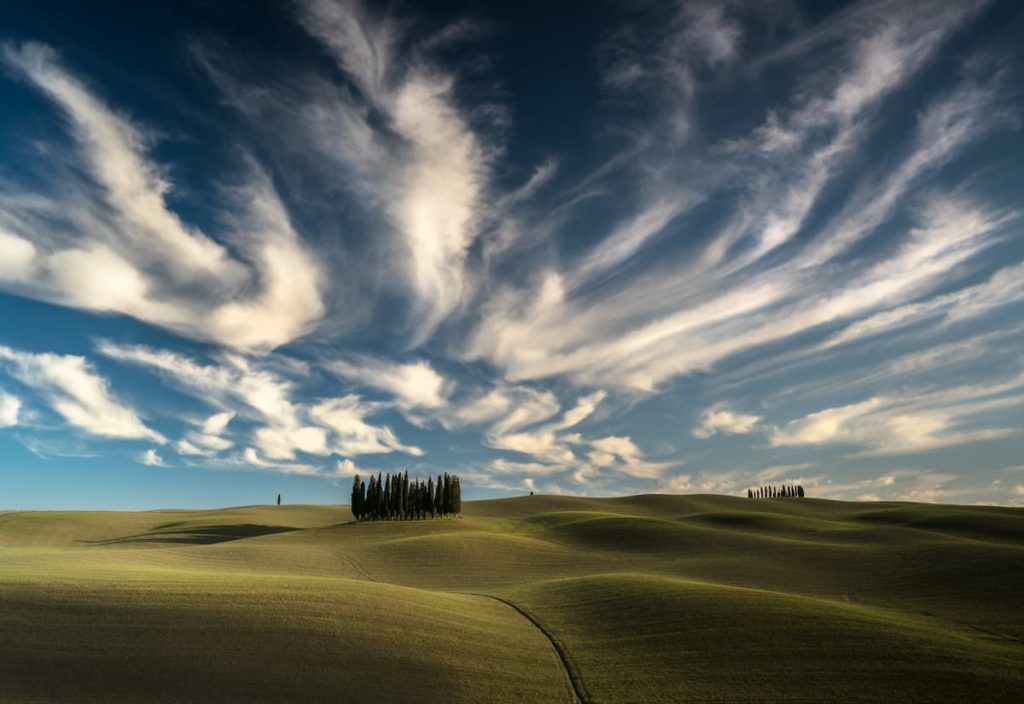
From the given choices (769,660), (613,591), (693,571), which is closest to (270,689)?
(769,660)

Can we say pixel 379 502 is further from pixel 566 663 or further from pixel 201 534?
pixel 566 663

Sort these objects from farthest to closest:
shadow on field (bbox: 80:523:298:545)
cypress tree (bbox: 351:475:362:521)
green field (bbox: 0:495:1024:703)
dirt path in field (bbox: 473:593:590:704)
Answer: cypress tree (bbox: 351:475:362:521)
shadow on field (bbox: 80:523:298:545)
dirt path in field (bbox: 473:593:590:704)
green field (bbox: 0:495:1024:703)

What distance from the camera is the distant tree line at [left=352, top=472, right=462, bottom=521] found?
3748 inches

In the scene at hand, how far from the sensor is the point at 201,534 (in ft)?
274

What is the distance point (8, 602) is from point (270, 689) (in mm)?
14450

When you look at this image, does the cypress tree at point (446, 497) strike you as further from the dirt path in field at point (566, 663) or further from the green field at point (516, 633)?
the dirt path in field at point (566, 663)

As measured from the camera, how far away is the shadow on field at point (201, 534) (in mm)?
77438

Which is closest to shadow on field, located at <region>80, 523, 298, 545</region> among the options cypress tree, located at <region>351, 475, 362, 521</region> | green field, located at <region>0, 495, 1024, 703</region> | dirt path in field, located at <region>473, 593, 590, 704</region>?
cypress tree, located at <region>351, 475, 362, 521</region>

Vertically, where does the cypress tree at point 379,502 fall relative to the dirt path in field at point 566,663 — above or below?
above

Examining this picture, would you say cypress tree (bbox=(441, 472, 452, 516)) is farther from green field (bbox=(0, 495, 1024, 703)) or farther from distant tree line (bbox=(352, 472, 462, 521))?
green field (bbox=(0, 495, 1024, 703))

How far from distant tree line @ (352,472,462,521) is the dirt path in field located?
208 ft

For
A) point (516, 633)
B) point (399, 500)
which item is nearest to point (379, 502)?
point (399, 500)

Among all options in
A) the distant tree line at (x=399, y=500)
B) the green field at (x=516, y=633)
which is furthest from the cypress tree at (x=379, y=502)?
the green field at (x=516, y=633)

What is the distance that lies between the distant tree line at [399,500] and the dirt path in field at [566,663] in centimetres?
6340
